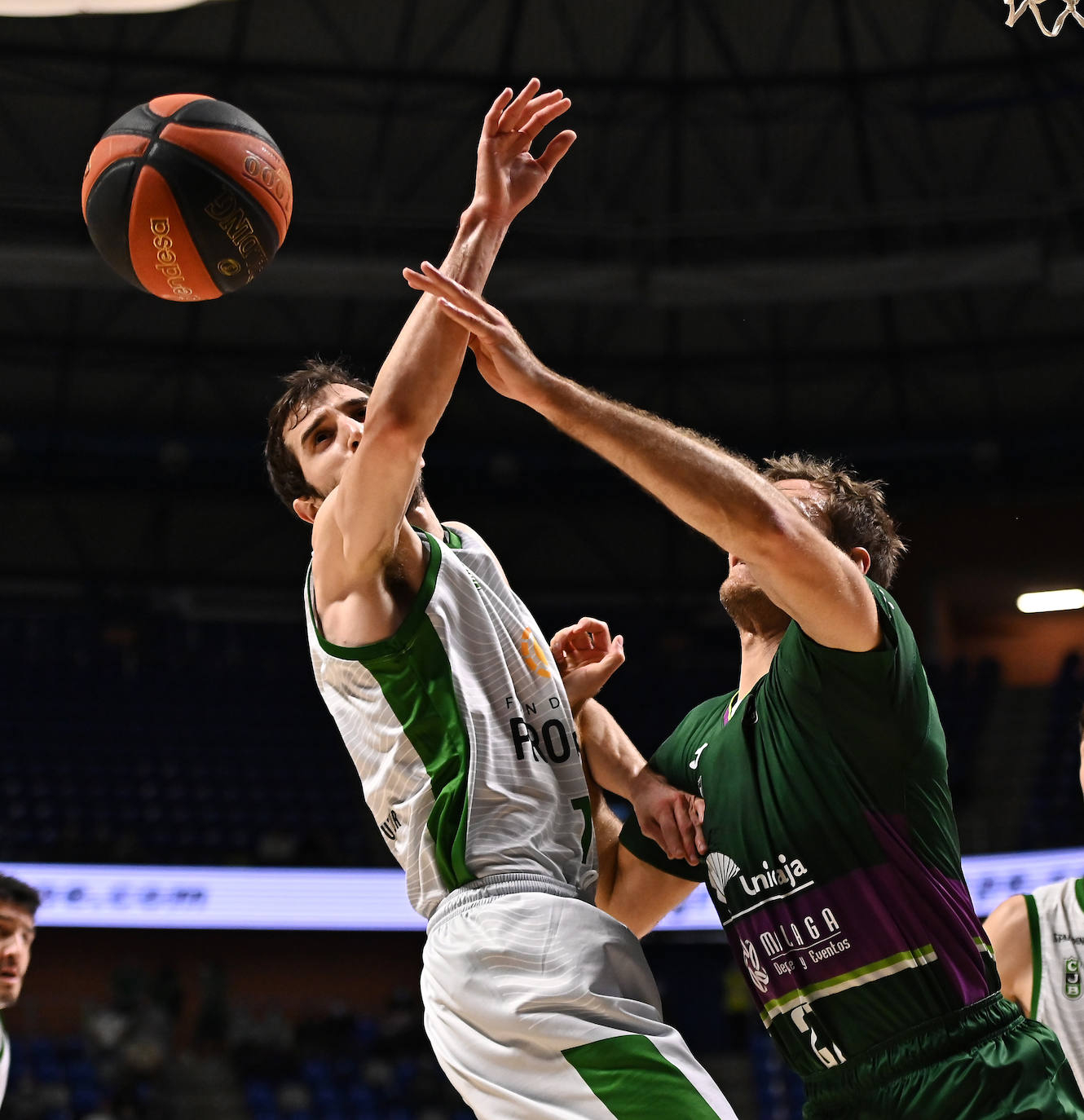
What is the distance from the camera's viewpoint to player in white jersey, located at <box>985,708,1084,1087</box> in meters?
3.88

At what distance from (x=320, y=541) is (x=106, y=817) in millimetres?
12474

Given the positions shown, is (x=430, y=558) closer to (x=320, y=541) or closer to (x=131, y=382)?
(x=320, y=541)

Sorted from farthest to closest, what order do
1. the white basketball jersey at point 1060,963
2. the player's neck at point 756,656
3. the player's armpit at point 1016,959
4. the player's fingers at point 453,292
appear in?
the player's armpit at point 1016,959
the white basketball jersey at point 1060,963
the player's neck at point 756,656
the player's fingers at point 453,292

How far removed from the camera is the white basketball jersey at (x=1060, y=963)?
3.87 m

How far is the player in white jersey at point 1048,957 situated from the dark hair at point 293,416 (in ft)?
7.95

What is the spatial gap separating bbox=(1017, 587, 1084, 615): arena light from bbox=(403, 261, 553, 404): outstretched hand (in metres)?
17.7

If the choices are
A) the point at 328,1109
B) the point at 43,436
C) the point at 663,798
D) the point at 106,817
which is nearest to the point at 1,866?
the point at 106,817

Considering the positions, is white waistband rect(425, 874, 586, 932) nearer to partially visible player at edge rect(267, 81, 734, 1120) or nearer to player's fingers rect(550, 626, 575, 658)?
partially visible player at edge rect(267, 81, 734, 1120)

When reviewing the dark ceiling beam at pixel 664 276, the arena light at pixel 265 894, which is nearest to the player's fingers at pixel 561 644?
the arena light at pixel 265 894

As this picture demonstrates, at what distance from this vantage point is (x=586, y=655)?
368 cm

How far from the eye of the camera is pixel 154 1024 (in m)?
13.0

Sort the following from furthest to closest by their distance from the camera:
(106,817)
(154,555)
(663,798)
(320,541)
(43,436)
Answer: (154,555) → (43,436) → (106,817) → (663,798) → (320,541)

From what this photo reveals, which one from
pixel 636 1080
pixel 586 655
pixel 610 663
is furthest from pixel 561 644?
pixel 636 1080

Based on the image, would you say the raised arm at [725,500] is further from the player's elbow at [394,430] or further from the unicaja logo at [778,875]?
the unicaja logo at [778,875]
